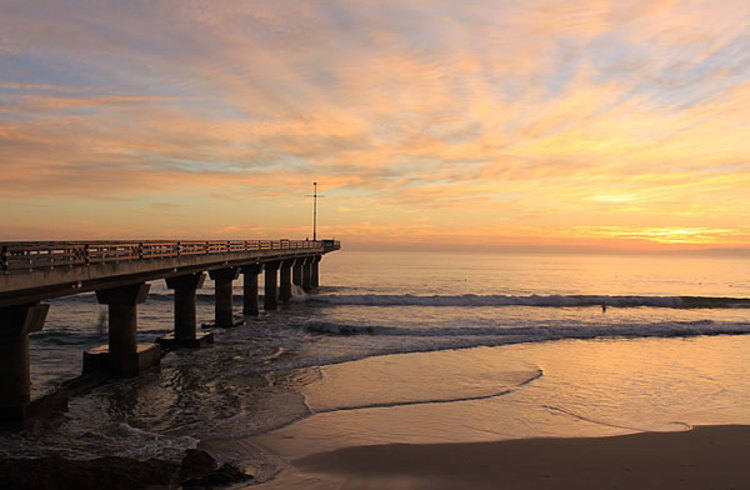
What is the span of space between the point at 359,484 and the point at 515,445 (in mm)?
3868

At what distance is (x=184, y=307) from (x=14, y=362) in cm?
1228

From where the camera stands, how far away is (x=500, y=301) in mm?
55312

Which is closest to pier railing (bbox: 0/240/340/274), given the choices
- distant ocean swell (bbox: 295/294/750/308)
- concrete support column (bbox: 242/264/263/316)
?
concrete support column (bbox: 242/264/263/316)

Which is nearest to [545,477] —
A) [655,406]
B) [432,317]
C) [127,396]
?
[655,406]

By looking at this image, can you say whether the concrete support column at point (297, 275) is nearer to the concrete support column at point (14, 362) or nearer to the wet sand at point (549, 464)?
the concrete support column at point (14, 362)

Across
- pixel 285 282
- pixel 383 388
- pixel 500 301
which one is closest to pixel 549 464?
pixel 383 388

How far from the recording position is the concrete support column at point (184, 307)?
2542 centimetres

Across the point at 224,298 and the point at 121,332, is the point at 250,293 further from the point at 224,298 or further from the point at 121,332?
the point at 121,332

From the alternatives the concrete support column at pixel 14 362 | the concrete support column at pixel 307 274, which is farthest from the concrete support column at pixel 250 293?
the concrete support column at pixel 14 362

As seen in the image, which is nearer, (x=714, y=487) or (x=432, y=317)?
(x=714, y=487)

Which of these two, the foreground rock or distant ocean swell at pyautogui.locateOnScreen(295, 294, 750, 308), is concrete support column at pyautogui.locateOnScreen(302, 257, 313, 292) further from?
the foreground rock

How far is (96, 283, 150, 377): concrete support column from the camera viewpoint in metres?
18.8

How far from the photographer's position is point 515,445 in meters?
12.1

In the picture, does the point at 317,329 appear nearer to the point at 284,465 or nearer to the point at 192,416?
the point at 192,416
